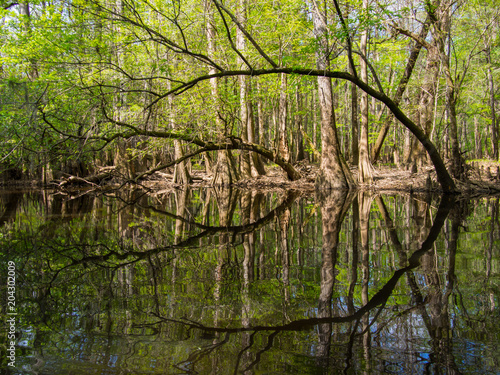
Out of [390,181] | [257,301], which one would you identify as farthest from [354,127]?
[257,301]

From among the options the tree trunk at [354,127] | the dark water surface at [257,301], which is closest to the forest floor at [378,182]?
the tree trunk at [354,127]

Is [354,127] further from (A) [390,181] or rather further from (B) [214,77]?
(B) [214,77]

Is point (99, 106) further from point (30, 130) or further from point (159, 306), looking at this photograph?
point (159, 306)

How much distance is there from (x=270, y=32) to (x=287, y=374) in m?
12.0

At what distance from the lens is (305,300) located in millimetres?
2613

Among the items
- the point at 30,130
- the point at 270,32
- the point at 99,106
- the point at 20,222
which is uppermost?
the point at 270,32

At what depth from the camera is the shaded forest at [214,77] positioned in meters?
7.24

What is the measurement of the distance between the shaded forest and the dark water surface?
10.9 ft

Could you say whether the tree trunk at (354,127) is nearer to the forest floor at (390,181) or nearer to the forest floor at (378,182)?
the forest floor at (378,182)

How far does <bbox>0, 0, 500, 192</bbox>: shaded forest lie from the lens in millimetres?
7238

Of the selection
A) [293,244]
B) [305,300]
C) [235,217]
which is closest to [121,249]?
[293,244]

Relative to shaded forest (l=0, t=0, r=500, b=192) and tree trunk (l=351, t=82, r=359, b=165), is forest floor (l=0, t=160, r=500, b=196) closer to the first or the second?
shaded forest (l=0, t=0, r=500, b=192)

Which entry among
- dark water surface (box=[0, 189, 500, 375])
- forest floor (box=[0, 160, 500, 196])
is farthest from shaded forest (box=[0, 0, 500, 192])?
dark water surface (box=[0, 189, 500, 375])

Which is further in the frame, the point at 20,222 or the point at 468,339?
the point at 20,222
